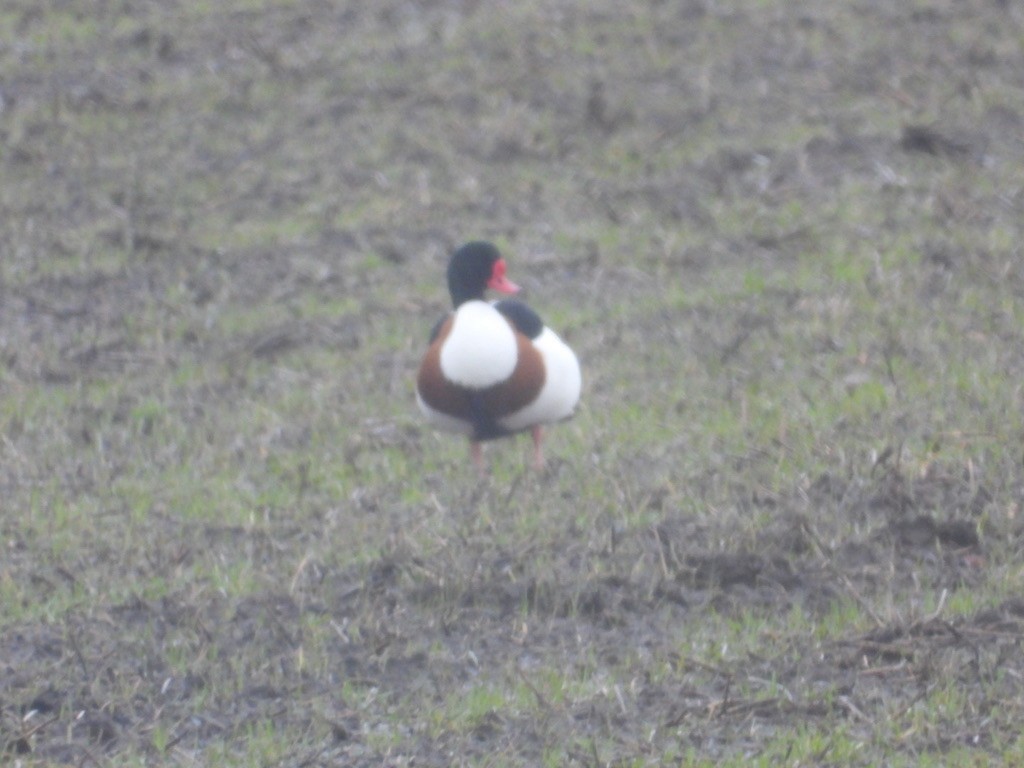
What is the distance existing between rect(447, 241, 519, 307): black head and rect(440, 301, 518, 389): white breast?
0.39 meters

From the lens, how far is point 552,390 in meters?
6.27

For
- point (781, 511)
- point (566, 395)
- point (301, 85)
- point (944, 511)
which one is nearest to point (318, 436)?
point (566, 395)

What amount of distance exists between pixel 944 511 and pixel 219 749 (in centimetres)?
244

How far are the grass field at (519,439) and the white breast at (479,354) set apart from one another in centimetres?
40

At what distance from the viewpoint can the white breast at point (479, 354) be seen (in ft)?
20.0

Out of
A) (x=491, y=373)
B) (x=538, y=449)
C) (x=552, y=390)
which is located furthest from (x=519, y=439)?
(x=491, y=373)

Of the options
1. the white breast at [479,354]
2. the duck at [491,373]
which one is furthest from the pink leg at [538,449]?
the white breast at [479,354]

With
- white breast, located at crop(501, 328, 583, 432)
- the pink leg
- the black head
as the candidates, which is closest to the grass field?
the pink leg

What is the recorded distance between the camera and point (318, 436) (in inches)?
264

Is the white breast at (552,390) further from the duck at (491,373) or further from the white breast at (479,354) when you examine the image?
the white breast at (479,354)

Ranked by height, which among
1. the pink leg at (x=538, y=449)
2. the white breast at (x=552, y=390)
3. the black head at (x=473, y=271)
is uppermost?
the black head at (x=473, y=271)

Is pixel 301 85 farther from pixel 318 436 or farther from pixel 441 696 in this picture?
pixel 441 696

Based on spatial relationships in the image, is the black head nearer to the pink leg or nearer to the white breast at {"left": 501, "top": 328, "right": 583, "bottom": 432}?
the white breast at {"left": 501, "top": 328, "right": 583, "bottom": 432}

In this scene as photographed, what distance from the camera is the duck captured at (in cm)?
611
